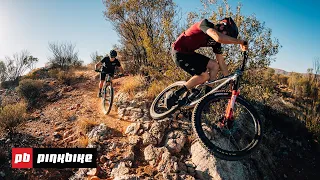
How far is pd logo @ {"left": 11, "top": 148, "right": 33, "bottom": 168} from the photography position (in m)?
7.13

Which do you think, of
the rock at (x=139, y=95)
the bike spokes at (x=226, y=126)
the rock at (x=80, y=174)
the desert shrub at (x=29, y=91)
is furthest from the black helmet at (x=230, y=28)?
the desert shrub at (x=29, y=91)

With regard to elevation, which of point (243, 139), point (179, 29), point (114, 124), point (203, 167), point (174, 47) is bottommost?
point (203, 167)

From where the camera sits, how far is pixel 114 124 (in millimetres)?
8820

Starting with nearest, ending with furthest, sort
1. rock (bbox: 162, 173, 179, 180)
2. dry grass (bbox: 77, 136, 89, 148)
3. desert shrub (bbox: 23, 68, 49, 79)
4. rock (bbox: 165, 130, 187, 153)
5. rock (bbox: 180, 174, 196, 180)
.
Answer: rock (bbox: 162, 173, 179, 180) < rock (bbox: 180, 174, 196, 180) < rock (bbox: 165, 130, 187, 153) < dry grass (bbox: 77, 136, 89, 148) < desert shrub (bbox: 23, 68, 49, 79)

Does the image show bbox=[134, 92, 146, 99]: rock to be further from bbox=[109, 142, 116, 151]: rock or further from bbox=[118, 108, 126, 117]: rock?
bbox=[109, 142, 116, 151]: rock

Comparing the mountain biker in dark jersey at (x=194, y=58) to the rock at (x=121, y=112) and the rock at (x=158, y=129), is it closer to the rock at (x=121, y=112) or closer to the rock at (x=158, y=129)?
the rock at (x=158, y=129)

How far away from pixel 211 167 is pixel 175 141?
131 cm

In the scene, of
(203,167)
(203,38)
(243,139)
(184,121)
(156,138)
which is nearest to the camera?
(203,38)

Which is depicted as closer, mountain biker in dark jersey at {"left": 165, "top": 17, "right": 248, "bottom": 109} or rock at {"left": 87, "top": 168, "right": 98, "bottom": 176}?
mountain biker in dark jersey at {"left": 165, "top": 17, "right": 248, "bottom": 109}

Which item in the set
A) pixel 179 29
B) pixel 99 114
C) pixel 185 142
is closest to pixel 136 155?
pixel 185 142

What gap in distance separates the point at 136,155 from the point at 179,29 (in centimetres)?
572

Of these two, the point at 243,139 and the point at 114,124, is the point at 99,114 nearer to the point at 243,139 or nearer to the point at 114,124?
the point at 114,124

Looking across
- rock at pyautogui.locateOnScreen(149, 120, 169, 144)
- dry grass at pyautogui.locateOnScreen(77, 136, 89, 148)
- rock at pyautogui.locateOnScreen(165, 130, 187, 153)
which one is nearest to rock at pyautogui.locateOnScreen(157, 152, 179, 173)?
rock at pyautogui.locateOnScreen(165, 130, 187, 153)

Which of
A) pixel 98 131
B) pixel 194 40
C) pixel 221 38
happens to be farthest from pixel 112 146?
pixel 221 38
